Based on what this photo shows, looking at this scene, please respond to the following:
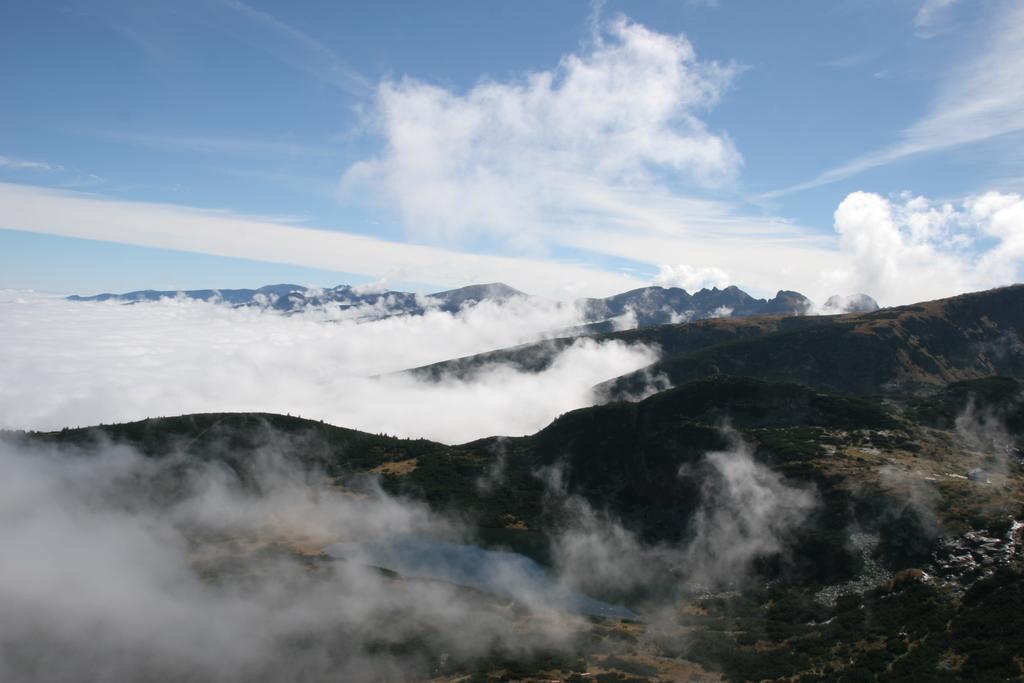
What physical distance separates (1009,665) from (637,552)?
3364 inches

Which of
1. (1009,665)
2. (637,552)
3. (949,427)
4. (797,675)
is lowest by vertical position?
(637,552)

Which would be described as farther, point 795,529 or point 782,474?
point 782,474

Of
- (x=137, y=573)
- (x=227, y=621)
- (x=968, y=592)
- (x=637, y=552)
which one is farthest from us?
(x=637, y=552)

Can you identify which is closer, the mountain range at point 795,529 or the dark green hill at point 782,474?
the mountain range at point 795,529

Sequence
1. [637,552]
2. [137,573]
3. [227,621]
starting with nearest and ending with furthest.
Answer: [227,621], [137,573], [637,552]

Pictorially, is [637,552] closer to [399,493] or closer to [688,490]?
[688,490]

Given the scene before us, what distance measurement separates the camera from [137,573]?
121500 mm

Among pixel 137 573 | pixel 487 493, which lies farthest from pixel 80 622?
pixel 487 493

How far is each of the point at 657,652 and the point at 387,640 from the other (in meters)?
44.9

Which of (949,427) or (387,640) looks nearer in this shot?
(387,640)

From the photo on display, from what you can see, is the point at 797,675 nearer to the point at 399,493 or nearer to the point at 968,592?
the point at 968,592

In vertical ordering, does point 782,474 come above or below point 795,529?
above

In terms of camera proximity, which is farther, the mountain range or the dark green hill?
the dark green hill

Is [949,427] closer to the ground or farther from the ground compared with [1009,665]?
farther from the ground
